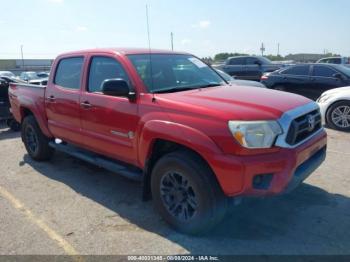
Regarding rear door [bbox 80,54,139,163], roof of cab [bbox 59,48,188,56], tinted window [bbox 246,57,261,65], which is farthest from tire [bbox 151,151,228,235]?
tinted window [bbox 246,57,261,65]

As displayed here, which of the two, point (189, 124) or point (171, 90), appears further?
point (171, 90)

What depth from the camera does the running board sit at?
13.7 feet

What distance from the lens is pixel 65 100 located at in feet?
16.8

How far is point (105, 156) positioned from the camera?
4.79m

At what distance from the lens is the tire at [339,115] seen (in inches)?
328

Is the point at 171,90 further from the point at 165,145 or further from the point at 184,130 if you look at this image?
the point at 184,130

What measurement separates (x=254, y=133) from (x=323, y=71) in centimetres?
892

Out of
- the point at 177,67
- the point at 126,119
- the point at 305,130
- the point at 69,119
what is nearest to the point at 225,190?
the point at 305,130

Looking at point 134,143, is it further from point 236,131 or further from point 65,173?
point 65,173

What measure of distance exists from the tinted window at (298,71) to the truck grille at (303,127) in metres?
7.98

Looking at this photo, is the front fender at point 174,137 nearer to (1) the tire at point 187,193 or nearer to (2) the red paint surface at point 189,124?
(2) the red paint surface at point 189,124

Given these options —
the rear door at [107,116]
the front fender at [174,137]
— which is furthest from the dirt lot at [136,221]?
the front fender at [174,137]

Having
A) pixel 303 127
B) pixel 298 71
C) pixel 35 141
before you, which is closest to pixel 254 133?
pixel 303 127

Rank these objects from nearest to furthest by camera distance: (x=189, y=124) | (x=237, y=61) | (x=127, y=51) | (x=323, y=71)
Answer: (x=189, y=124), (x=127, y=51), (x=323, y=71), (x=237, y=61)
